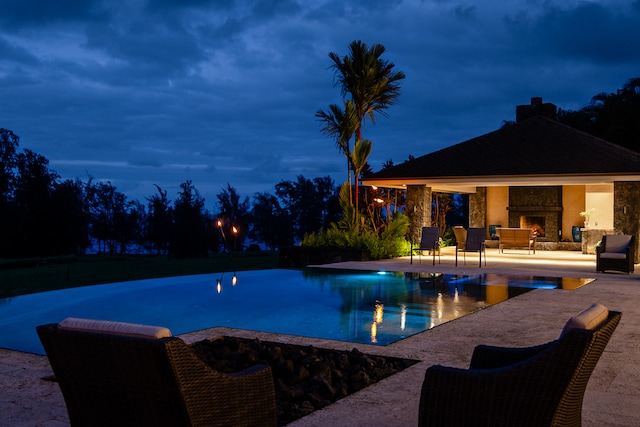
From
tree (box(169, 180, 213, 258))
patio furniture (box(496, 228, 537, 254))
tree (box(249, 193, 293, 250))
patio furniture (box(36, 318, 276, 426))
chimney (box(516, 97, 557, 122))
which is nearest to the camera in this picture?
patio furniture (box(36, 318, 276, 426))

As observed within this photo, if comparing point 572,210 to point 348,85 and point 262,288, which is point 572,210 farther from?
point 262,288

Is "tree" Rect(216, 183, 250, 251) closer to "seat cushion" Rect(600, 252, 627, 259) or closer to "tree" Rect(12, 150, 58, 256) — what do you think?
"tree" Rect(12, 150, 58, 256)

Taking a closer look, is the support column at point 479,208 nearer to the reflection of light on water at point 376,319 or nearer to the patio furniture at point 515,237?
the patio furniture at point 515,237

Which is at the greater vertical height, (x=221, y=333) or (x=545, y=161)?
(x=545, y=161)

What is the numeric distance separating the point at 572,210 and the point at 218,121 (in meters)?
54.2

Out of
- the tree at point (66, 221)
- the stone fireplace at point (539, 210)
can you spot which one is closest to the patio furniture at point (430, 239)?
the stone fireplace at point (539, 210)

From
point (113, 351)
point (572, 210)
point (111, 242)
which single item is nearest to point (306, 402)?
point (113, 351)

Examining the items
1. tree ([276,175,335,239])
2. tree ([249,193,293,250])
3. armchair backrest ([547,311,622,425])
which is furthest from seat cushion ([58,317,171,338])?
tree ([276,175,335,239])

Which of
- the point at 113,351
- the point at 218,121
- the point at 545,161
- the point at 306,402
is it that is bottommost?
the point at 306,402

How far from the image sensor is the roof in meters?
16.5

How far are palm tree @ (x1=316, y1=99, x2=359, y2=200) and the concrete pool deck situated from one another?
888cm

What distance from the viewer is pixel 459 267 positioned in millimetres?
14336

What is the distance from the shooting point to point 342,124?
17828mm

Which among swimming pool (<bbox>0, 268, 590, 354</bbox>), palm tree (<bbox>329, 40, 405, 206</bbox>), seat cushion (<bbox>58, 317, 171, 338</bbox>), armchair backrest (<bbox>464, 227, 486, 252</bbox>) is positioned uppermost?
palm tree (<bbox>329, 40, 405, 206</bbox>)
